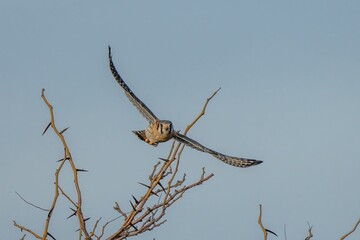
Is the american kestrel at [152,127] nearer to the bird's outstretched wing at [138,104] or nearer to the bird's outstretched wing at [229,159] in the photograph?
the bird's outstretched wing at [138,104]

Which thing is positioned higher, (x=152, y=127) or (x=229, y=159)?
(x=152, y=127)

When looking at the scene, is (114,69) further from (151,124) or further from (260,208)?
(260,208)

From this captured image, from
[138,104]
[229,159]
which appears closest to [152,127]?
[138,104]

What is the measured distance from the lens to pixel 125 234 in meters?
5.05

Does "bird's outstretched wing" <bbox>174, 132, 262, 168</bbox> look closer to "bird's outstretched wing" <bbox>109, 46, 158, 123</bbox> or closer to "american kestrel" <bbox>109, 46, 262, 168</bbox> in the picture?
"american kestrel" <bbox>109, 46, 262, 168</bbox>

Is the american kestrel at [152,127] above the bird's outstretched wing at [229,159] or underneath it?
above

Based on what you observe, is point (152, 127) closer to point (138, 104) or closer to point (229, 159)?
point (138, 104)

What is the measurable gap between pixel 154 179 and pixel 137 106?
408cm

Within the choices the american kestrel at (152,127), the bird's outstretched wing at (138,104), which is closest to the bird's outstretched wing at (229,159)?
the american kestrel at (152,127)

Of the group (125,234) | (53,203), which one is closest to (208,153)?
(125,234)

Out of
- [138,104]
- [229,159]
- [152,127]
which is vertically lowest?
[229,159]

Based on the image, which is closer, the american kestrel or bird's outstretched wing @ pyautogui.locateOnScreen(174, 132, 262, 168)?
bird's outstretched wing @ pyautogui.locateOnScreen(174, 132, 262, 168)

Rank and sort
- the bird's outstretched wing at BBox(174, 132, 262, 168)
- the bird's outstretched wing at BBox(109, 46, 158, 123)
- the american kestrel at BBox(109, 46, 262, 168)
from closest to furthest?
the bird's outstretched wing at BBox(174, 132, 262, 168) → the american kestrel at BBox(109, 46, 262, 168) → the bird's outstretched wing at BBox(109, 46, 158, 123)

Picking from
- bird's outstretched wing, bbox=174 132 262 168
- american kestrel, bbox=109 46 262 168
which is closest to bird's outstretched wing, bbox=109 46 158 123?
american kestrel, bbox=109 46 262 168
